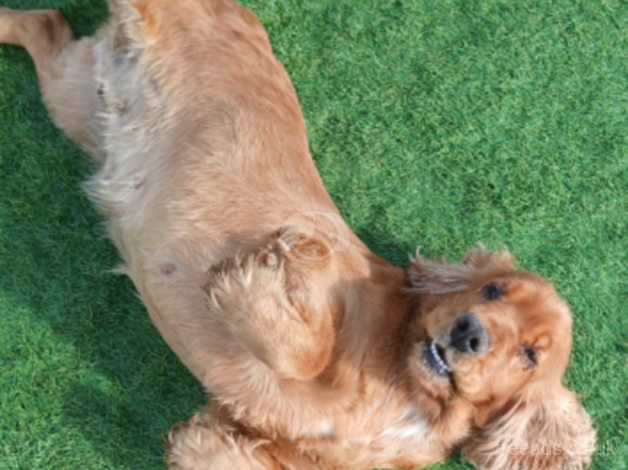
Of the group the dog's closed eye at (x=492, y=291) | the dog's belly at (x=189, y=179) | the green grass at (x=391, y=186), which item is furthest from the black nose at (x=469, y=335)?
the green grass at (x=391, y=186)

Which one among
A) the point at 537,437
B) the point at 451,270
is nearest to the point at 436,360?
the point at 451,270

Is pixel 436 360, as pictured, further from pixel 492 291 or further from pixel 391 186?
pixel 391 186

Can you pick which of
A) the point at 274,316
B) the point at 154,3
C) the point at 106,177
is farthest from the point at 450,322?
the point at 154,3

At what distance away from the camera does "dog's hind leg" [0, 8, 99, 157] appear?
323 cm

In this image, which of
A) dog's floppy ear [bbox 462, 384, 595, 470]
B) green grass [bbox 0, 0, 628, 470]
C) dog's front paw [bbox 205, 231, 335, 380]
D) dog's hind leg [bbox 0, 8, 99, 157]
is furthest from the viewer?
green grass [bbox 0, 0, 628, 470]

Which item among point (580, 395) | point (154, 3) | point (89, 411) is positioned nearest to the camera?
point (154, 3)

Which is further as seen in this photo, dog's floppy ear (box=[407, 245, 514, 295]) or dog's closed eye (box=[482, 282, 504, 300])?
dog's floppy ear (box=[407, 245, 514, 295])

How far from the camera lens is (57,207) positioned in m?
3.49

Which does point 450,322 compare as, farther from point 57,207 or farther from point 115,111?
point 57,207

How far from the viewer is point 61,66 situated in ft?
10.9

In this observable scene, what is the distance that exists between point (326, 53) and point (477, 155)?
1.03 metres

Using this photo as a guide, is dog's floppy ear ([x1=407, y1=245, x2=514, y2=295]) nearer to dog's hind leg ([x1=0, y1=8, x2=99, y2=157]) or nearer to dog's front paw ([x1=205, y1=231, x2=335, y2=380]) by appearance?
dog's front paw ([x1=205, y1=231, x2=335, y2=380])

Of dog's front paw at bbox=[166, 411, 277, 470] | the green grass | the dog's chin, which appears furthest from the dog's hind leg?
the dog's chin

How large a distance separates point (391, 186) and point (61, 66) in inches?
71.6
